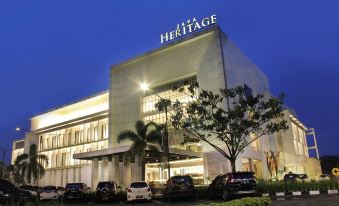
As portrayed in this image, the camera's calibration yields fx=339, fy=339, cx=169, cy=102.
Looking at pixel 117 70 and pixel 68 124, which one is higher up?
pixel 117 70

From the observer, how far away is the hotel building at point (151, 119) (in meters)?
46.0

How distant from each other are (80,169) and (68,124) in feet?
35.3

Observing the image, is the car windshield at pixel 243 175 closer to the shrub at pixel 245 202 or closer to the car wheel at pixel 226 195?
the car wheel at pixel 226 195

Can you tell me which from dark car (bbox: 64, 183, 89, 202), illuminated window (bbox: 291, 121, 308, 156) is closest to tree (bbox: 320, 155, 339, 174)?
illuminated window (bbox: 291, 121, 308, 156)

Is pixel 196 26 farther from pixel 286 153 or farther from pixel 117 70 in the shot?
pixel 286 153

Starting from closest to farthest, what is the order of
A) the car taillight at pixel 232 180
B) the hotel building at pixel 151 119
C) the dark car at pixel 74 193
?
the car taillight at pixel 232 180 → the dark car at pixel 74 193 → the hotel building at pixel 151 119

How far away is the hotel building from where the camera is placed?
1810 inches

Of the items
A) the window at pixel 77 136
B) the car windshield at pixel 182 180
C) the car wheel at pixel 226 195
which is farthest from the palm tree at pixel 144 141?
the window at pixel 77 136

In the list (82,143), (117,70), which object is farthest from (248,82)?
(82,143)

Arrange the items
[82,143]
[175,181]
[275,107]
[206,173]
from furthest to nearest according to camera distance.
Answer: [82,143] → [206,173] → [275,107] → [175,181]

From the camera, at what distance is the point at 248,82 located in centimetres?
5616

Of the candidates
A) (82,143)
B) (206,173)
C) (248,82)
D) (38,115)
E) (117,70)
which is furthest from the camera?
(38,115)

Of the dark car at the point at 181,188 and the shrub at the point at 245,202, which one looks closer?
the shrub at the point at 245,202

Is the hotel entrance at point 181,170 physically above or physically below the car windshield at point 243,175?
above
